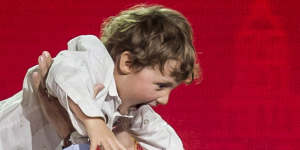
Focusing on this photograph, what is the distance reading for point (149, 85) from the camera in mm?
837

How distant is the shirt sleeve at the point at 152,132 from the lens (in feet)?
3.15

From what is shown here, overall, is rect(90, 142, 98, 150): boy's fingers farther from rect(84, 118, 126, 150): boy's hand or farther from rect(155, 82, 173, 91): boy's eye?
rect(155, 82, 173, 91): boy's eye

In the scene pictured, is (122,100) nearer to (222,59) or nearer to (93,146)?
(93,146)

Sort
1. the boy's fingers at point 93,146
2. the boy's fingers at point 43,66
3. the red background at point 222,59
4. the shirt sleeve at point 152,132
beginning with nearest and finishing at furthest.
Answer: the boy's fingers at point 93,146, the boy's fingers at point 43,66, the shirt sleeve at point 152,132, the red background at point 222,59

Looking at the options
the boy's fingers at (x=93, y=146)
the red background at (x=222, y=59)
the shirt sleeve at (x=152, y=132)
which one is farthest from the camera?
the red background at (x=222, y=59)

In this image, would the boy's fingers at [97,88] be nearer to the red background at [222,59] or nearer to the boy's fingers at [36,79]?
the boy's fingers at [36,79]

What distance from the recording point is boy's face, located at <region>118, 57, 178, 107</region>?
84 centimetres

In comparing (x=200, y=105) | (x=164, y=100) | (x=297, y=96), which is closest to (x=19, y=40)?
(x=200, y=105)

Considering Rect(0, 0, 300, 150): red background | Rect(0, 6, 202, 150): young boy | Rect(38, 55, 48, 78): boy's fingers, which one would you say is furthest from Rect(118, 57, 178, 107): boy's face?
Rect(0, 0, 300, 150): red background

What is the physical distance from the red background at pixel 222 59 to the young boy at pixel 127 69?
0.37 metres

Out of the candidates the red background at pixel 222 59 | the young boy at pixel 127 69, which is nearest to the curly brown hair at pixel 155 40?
the young boy at pixel 127 69

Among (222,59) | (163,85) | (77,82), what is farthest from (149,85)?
(222,59)

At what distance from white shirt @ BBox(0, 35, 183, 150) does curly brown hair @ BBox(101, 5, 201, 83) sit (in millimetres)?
44

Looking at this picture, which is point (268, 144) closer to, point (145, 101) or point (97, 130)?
point (145, 101)
